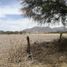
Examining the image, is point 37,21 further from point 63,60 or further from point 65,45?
point 63,60

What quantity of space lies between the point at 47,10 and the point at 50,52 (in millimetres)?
3494

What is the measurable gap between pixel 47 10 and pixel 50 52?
11.5 ft

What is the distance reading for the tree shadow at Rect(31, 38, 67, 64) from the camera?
1617 cm

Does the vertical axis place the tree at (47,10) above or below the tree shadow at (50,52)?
above

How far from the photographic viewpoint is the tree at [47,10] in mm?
18391

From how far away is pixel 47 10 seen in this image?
18.4 metres

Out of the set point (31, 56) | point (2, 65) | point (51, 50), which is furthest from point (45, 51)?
point (2, 65)

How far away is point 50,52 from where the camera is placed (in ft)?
59.9

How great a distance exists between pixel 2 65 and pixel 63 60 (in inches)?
178

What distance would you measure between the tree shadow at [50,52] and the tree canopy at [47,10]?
7.27 feet

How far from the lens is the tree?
18.4 metres

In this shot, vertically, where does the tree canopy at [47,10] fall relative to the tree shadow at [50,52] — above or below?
above

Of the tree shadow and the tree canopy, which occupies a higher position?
the tree canopy

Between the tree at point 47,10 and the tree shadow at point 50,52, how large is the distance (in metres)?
2.15
